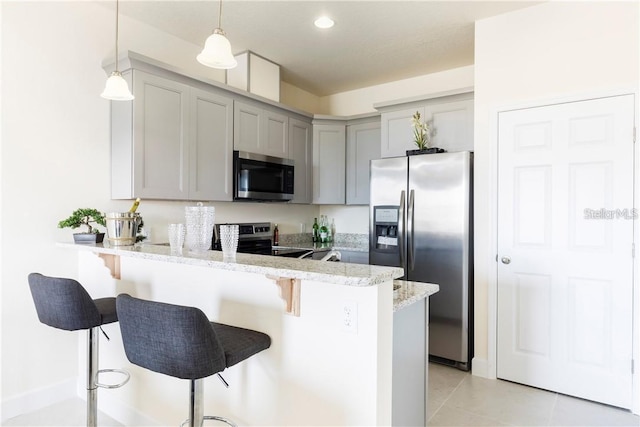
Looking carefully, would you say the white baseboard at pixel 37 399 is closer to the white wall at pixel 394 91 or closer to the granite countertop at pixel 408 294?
the granite countertop at pixel 408 294

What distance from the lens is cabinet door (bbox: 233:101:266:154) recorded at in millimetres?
3488

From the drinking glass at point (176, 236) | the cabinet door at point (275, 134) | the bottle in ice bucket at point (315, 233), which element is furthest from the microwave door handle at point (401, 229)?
the drinking glass at point (176, 236)

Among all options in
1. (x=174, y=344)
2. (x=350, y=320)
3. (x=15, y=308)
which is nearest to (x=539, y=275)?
(x=350, y=320)

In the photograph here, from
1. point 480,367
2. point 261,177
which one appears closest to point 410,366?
point 480,367

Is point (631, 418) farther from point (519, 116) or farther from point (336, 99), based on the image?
point (336, 99)

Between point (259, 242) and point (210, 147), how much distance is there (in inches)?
47.3

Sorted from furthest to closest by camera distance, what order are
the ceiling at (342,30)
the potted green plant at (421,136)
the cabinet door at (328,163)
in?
the cabinet door at (328,163)
the potted green plant at (421,136)
the ceiling at (342,30)

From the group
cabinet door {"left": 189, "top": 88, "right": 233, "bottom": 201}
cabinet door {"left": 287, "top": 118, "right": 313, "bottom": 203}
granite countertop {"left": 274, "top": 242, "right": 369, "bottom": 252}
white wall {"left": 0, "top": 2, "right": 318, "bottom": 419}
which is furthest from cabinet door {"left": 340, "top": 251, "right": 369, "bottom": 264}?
white wall {"left": 0, "top": 2, "right": 318, "bottom": 419}

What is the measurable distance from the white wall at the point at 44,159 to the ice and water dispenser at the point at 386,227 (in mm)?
2120

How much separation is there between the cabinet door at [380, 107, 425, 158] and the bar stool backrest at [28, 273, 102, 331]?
2.90 meters

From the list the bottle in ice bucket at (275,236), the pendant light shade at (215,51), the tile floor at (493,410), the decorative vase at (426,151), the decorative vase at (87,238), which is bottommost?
the tile floor at (493,410)

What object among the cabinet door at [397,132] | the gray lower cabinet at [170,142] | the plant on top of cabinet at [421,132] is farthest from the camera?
the cabinet door at [397,132]

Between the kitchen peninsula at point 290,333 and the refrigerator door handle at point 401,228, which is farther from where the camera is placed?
the refrigerator door handle at point 401,228

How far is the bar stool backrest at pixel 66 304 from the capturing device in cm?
182
